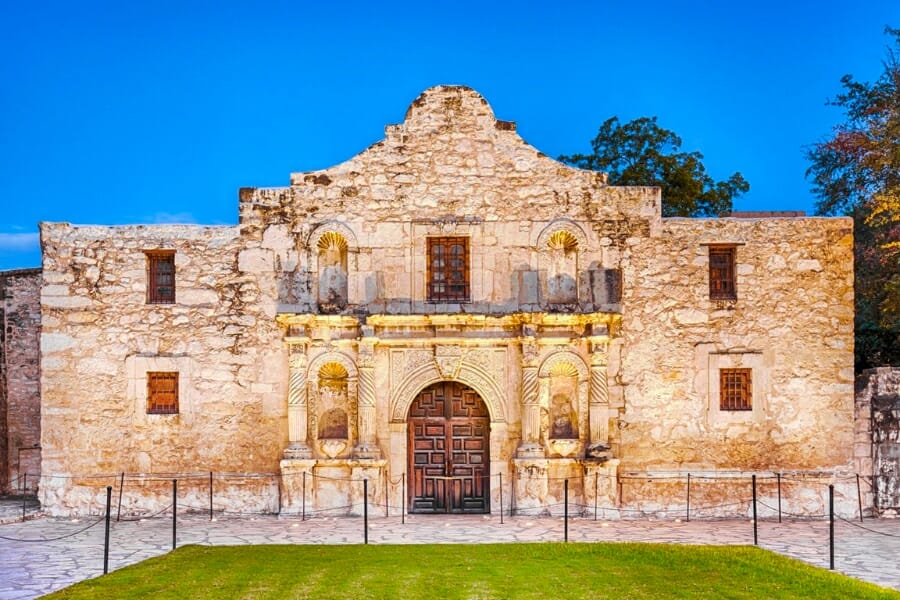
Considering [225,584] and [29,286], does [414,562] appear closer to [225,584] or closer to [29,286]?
[225,584]

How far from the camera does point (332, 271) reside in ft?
58.7

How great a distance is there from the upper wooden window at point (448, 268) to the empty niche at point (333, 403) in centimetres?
235

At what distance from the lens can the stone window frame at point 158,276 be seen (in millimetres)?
17828

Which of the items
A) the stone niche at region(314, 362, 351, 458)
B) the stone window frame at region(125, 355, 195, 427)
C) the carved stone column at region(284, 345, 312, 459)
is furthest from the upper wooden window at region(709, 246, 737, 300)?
the stone window frame at region(125, 355, 195, 427)

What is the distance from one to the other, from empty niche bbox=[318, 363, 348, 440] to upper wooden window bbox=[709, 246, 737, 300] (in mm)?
7232

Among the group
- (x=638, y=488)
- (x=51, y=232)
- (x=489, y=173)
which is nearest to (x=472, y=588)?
(x=638, y=488)

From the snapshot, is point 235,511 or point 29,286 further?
point 29,286

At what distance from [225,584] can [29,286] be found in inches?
467

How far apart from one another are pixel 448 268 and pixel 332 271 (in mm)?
2238

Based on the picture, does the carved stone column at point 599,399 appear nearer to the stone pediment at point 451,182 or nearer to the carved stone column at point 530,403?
the carved stone column at point 530,403

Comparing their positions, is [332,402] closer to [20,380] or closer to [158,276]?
[158,276]

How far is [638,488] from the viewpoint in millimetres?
17281

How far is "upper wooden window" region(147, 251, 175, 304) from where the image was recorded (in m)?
17.9

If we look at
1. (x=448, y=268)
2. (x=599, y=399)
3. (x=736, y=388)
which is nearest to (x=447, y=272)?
(x=448, y=268)
